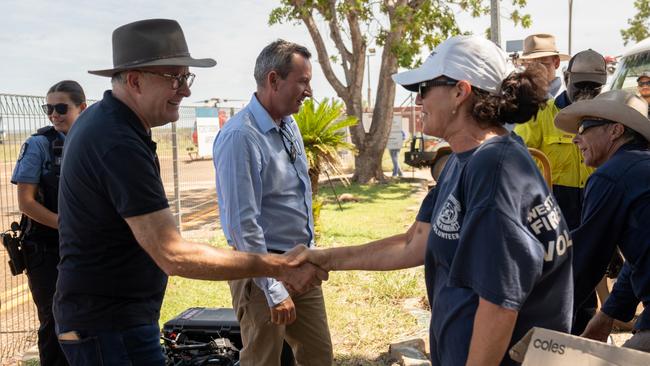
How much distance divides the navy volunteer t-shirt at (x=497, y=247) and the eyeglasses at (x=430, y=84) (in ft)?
0.79

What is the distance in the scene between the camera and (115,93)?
2.34 m

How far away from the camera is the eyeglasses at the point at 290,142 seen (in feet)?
10.7

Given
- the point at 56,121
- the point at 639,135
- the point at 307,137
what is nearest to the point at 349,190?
the point at 307,137

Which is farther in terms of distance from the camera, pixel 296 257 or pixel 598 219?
pixel 296 257

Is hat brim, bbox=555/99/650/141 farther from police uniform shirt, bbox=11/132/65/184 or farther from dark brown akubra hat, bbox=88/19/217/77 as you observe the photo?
police uniform shirt, bbox=11/132/65/184

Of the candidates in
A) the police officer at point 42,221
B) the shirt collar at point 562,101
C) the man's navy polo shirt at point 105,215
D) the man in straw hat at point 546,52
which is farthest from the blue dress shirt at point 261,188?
the man in straw hat at point 546,52

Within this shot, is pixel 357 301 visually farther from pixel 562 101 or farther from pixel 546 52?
pixel 546 52

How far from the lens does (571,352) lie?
158cm

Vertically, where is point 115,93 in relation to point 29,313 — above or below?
above

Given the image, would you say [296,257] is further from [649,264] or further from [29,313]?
[29,313]

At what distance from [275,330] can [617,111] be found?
6.43 feet

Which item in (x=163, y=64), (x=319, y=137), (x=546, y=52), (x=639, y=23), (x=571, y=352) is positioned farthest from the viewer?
(x=639, y=23)

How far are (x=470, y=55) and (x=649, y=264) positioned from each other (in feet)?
3.85

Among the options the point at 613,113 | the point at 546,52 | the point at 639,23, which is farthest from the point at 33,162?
the point at 639,23
